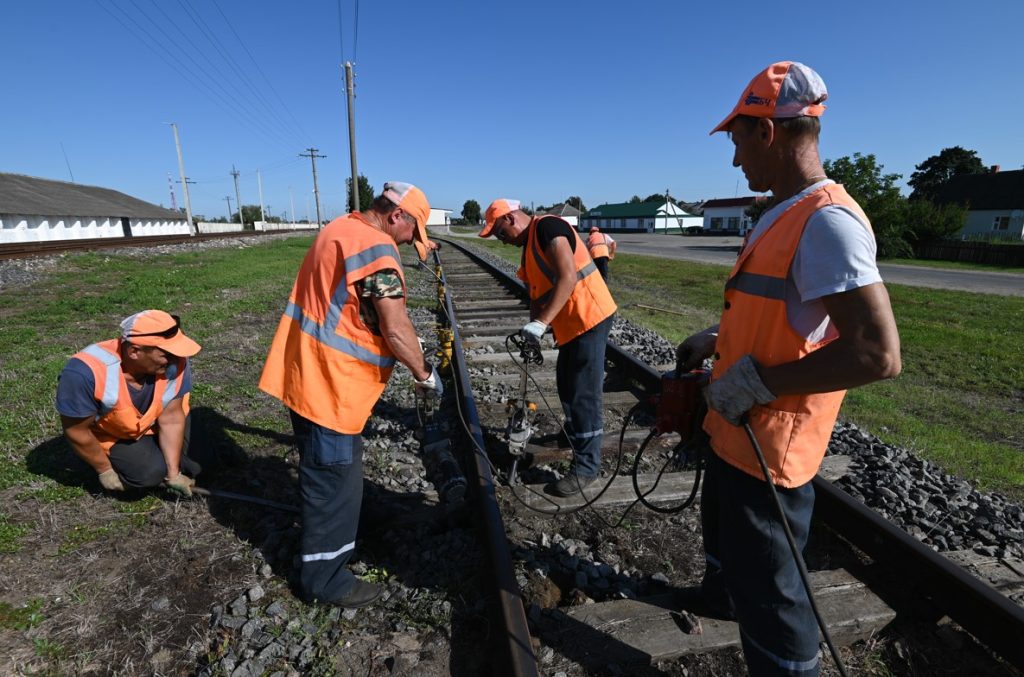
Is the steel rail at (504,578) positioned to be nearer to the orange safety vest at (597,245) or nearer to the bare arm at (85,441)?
the bare arm at (85,441)

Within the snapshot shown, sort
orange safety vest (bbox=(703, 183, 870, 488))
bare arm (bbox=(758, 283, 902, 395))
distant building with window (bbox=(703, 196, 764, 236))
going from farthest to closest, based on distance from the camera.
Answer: distant building with window (bbox=(703, 196, 764, 236)) → orange safety vest (bbox=(703, 183, 870, 488)) → bare arm (bbox=(758, 283, 902, 395))

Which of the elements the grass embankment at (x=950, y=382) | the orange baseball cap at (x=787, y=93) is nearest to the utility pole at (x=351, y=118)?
the grass embankment at (x=950, y=382)

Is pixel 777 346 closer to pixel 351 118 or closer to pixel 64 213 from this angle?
pixel 351 118

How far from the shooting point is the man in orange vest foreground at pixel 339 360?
238 cm

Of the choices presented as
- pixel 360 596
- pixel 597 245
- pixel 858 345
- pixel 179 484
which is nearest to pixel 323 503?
pixel 360 596

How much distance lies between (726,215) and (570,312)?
235 feet

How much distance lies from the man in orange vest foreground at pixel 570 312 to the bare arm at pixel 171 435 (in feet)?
7.51

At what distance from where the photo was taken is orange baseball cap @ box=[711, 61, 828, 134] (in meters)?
1.57

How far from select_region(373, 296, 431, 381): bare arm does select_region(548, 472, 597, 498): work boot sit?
1517mm

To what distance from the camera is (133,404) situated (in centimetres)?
321

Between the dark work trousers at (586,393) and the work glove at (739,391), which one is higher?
the work glove at (739,391)

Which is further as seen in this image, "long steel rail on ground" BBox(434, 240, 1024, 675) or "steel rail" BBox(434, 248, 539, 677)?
"long steel rail on ground" BBox(434, 240, 1024, 675)

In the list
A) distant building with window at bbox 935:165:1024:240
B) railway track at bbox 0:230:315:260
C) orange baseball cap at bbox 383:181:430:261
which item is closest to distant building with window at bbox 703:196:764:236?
distant building with window at bbox 935:165:1024:240

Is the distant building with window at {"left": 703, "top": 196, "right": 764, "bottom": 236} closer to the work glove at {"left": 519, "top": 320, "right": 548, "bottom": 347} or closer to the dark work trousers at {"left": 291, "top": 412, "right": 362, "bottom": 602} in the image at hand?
the work glove at {"left": 519, "top": 320, "right": 548, "bottom": 347}
